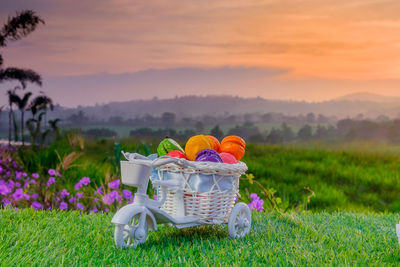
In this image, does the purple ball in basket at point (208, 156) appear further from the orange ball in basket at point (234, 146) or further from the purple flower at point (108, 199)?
the purple flower at point (108, 199)

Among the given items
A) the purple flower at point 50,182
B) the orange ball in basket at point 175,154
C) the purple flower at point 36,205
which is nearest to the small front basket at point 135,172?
the orange ball in basket at point 175,154

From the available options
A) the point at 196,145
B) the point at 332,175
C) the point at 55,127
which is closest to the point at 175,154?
the point at 196,145

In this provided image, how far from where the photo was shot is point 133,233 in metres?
3.16

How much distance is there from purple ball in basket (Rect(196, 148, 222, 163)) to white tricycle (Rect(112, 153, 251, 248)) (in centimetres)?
11

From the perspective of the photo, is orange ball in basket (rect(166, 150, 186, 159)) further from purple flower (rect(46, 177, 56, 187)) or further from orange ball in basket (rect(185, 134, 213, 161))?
purple flower (rect(46, 177, 56, 187))

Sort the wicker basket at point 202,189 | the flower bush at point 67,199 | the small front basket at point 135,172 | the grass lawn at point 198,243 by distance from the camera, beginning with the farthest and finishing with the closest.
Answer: the flower bush at point 67,199, the wicker basket at point 202,189, the small front basket at point 135,172, the grass lawn at point 198,243

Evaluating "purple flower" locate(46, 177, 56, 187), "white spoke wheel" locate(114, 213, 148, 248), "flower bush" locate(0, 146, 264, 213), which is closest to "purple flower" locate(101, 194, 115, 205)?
"flower bush" locate(0, 146, 264, 213)

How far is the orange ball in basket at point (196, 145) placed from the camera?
3.49 meters

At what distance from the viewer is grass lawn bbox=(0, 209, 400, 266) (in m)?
2.96

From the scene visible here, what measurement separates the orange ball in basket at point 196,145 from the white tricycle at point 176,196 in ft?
0.87

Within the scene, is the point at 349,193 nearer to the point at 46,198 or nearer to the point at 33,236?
the point at 46,198

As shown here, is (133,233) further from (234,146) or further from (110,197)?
(110,197)

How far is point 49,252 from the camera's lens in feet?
10.1

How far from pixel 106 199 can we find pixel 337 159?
6.15 meters
